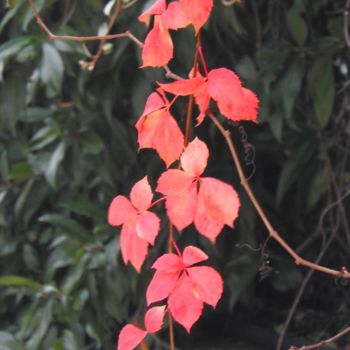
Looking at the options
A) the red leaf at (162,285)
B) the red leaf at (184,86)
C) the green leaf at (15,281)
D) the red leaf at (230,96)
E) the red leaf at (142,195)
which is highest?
the red leaf at (184,86)

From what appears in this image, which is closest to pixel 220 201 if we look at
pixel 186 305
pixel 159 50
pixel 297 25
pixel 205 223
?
pixel 205 223

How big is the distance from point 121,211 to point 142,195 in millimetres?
42

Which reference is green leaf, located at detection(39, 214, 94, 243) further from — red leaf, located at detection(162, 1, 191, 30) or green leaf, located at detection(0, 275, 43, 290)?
red leaf, located at detection(162, 1, 191, 30)

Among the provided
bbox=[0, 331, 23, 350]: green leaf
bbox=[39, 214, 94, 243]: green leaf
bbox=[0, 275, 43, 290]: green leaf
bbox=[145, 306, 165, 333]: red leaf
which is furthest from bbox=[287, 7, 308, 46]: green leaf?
bbox=[145, 306, 165, 333]: red leaf

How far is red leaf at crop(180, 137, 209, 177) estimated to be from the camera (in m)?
0.81

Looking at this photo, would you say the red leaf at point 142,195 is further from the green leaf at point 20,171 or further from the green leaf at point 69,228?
the green leaf at point 20,171

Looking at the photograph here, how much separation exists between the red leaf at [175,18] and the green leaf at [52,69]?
0.87 meters

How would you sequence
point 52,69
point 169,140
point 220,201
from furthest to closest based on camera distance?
point 52,69, point 169,140, point 220,201

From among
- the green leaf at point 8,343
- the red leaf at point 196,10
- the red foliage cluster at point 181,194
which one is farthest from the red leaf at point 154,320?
the green leaf at point 8,343

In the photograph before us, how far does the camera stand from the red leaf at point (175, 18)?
920 mm

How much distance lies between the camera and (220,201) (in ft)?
2.55

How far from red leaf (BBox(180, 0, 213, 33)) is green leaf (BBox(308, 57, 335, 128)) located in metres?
1.10

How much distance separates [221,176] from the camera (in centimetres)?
210

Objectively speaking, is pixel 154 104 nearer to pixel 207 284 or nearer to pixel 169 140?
pixel 169 140
